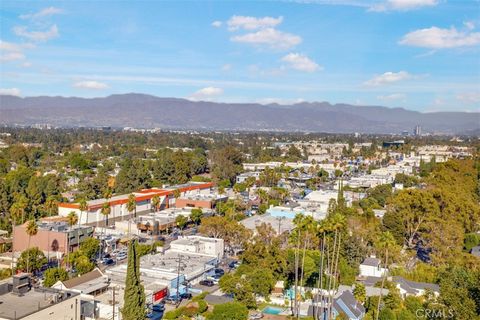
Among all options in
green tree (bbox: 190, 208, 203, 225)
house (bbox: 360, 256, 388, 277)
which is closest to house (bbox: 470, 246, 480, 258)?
house (bbox: 360, 256, 388, 277)

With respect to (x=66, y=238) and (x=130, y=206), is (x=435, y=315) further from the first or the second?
(x=130, y=206)

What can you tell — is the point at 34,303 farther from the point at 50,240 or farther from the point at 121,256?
the point at 50,240

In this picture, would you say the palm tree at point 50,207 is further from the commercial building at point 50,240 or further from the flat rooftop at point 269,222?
the flat rooftop at point 269,222

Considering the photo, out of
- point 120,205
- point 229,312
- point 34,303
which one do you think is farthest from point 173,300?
point 120,205

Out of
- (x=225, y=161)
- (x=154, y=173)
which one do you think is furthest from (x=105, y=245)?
(x=225, y=161)

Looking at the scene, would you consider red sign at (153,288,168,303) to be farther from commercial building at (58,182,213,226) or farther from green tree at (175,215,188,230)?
commercial building at (58,182,213,226)

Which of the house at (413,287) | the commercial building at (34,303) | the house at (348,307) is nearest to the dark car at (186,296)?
the commercial building at (34,303)
